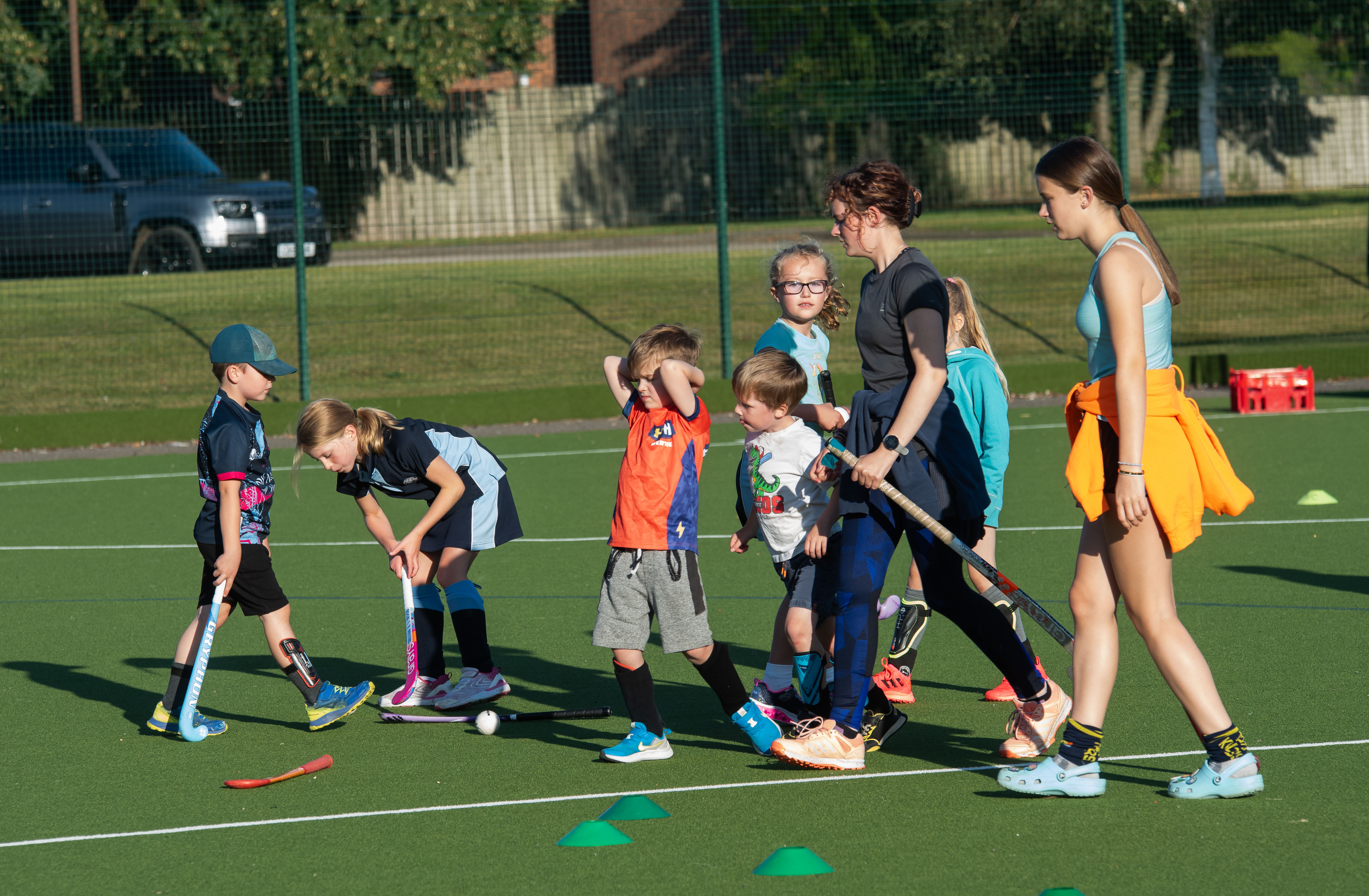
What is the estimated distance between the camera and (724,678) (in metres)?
5.05

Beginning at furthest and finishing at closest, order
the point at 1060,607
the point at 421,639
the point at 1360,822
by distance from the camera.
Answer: the point at 1060,607
the point at 421,639
the point at 1360,822

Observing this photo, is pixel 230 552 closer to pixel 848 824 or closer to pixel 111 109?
pixel 848 824

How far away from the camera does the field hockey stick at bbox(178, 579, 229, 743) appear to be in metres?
5.34

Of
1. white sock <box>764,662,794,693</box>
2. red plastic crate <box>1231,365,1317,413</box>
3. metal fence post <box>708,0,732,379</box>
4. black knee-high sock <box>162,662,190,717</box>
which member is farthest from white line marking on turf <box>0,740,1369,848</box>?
metal fence post <box>708,0,732,379</box>

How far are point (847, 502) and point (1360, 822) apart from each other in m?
1.68

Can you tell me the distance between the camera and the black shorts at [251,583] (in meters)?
5.48

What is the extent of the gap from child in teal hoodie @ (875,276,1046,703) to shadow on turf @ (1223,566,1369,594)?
2.20 meters

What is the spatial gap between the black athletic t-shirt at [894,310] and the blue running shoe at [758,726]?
1.10m

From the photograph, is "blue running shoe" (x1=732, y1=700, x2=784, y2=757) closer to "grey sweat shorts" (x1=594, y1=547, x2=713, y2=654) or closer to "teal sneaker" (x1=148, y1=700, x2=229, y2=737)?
"grey sweat shorts" (x1=594, y1=547, x2=713, y2=654)

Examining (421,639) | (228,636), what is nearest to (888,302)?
(421,639)

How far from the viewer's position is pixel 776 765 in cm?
496

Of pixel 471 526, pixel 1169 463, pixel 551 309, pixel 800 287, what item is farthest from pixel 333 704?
pixel 551 309

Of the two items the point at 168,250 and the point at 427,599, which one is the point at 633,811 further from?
the point at 168,250

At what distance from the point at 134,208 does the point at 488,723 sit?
1213 cm
